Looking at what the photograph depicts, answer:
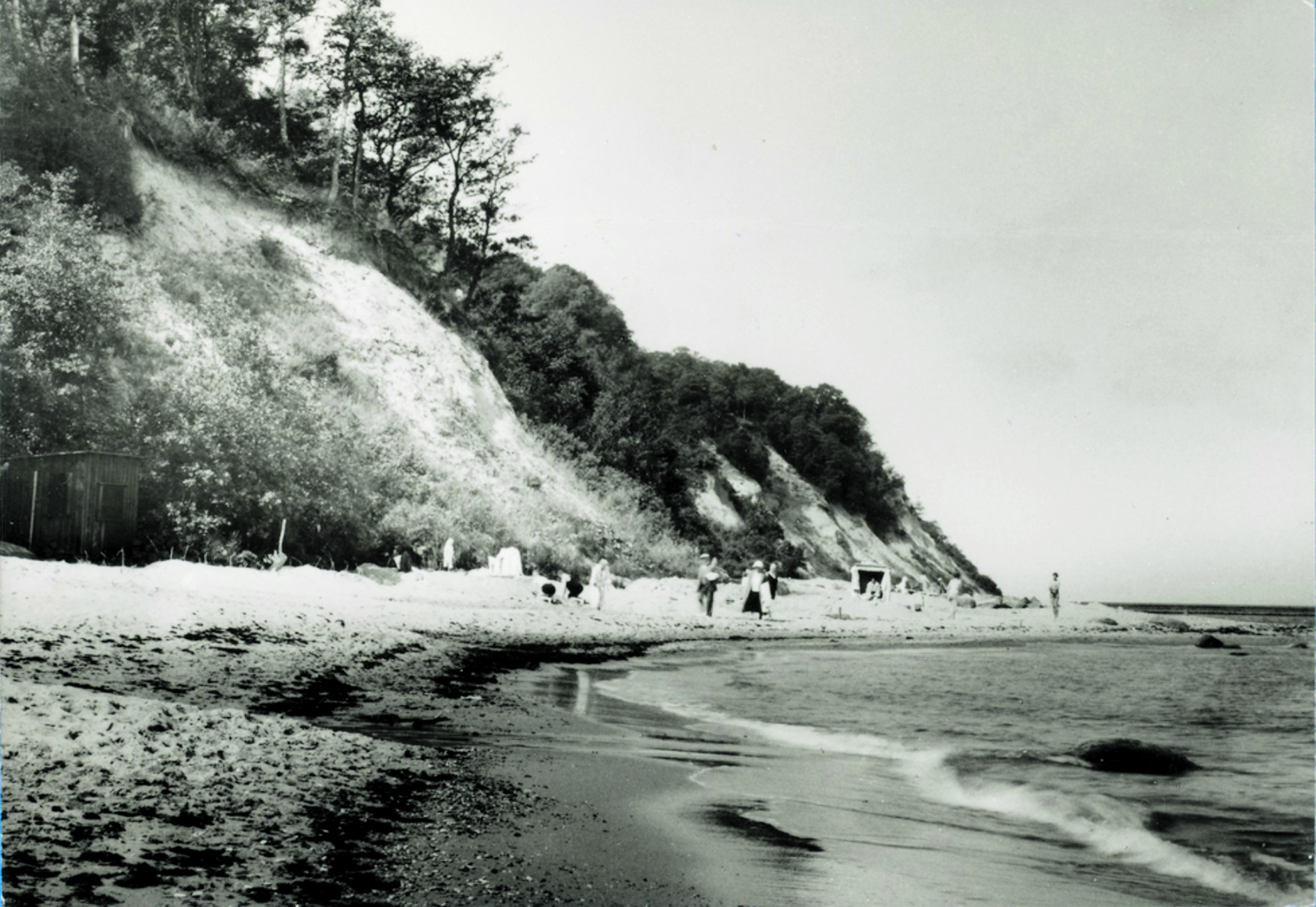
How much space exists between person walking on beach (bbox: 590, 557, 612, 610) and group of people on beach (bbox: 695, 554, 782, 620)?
7.55 ft

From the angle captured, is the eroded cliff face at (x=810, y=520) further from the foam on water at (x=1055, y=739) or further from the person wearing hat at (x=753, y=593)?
the foam on water at (x=1055, y=739)

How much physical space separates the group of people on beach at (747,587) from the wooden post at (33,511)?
40.8 feet

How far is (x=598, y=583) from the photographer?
732 inches

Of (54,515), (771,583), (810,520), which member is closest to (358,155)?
(54,515)

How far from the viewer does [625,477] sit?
23500 millimetres

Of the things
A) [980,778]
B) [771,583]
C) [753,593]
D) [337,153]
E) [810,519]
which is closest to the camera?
[980,778]

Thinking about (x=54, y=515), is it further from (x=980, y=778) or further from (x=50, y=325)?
(x=980, y=778)

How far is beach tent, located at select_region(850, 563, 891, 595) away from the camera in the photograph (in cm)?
2884

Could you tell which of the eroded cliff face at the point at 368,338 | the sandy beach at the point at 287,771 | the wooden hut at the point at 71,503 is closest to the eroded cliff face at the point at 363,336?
the eroded cliff face at the point at 368,338

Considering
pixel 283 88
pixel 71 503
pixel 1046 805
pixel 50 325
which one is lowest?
pixel 1046 805

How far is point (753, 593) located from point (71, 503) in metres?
13.7

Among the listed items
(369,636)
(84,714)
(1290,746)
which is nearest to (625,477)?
(369,636)

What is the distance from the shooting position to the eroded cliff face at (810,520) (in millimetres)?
29625

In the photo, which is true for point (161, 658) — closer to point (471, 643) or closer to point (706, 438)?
point (471, 643)
